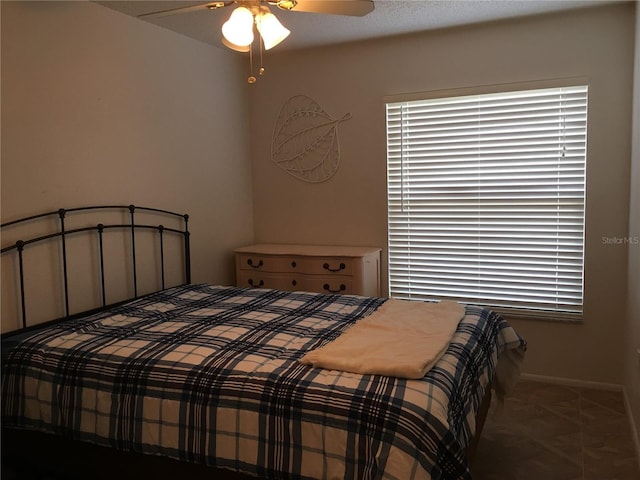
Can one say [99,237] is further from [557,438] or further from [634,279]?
[634,279]

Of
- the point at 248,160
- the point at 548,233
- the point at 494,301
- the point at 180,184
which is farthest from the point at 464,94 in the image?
the point at 180,184

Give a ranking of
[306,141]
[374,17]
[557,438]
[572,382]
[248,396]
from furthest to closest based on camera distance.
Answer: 1. [306,141]
2. [572,382]
3. [374,17]
4. [557,438]
5. [248,396]

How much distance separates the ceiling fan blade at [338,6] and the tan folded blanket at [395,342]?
140 cm

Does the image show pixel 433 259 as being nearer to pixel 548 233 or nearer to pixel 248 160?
pixel 548 233

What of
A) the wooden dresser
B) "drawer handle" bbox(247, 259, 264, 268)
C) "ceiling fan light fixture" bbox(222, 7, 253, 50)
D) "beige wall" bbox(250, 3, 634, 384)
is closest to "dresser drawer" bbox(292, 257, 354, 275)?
the wooden dresser

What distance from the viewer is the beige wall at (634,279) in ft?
9.12

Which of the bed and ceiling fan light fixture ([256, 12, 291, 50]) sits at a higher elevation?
ceiling fan light fixture ([256, 12, 291, 50])

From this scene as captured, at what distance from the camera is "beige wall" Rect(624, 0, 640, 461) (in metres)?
2.78

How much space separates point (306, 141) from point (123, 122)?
149 cm

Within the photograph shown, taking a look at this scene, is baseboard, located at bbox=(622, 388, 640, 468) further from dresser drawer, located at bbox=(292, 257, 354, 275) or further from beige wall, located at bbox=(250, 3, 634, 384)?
dresser drawer, located at bbox=(292, 257, 354, 275)

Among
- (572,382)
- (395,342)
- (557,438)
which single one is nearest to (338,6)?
(395,342)

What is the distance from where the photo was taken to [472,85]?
3633mm

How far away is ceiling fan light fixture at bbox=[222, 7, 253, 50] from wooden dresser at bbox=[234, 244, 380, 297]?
1857mm

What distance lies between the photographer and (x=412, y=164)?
3.90 m
